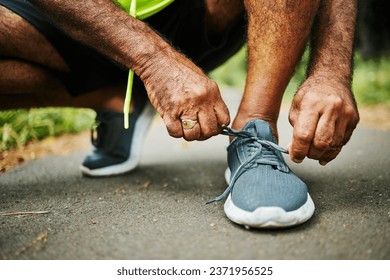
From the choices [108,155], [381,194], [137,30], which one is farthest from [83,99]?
[381,194]

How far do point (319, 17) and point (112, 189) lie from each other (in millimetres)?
747

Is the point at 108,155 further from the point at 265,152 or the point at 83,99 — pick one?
the point at 265,152

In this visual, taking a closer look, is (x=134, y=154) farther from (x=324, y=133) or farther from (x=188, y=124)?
(x=324, y=133)

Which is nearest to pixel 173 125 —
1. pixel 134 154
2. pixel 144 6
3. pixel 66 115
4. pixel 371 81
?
pixel 144 6

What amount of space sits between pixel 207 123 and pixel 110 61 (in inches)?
18.6

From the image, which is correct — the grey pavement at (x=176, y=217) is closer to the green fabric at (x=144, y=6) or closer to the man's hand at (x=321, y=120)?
the man's hand at (x=321, y=120)

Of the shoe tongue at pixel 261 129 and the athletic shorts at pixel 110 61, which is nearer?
the shoe tongue at pixel 261 129

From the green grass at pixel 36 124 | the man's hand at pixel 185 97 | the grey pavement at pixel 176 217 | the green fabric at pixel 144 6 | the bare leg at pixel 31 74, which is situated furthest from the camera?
the green grass at pixel 36 124

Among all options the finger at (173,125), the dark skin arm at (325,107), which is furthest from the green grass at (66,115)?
the finger at (173,125)

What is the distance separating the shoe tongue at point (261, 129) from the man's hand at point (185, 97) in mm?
91

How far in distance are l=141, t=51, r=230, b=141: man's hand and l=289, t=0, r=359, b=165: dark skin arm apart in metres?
0.17

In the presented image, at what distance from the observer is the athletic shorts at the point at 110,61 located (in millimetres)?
1113

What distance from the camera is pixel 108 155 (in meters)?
1.28

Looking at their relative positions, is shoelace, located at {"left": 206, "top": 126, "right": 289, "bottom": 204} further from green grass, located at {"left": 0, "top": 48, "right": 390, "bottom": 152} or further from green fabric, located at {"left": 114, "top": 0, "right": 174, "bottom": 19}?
green fabric, located at {"left": 114, "top": 0, "right": 174, "bottom": 19}
